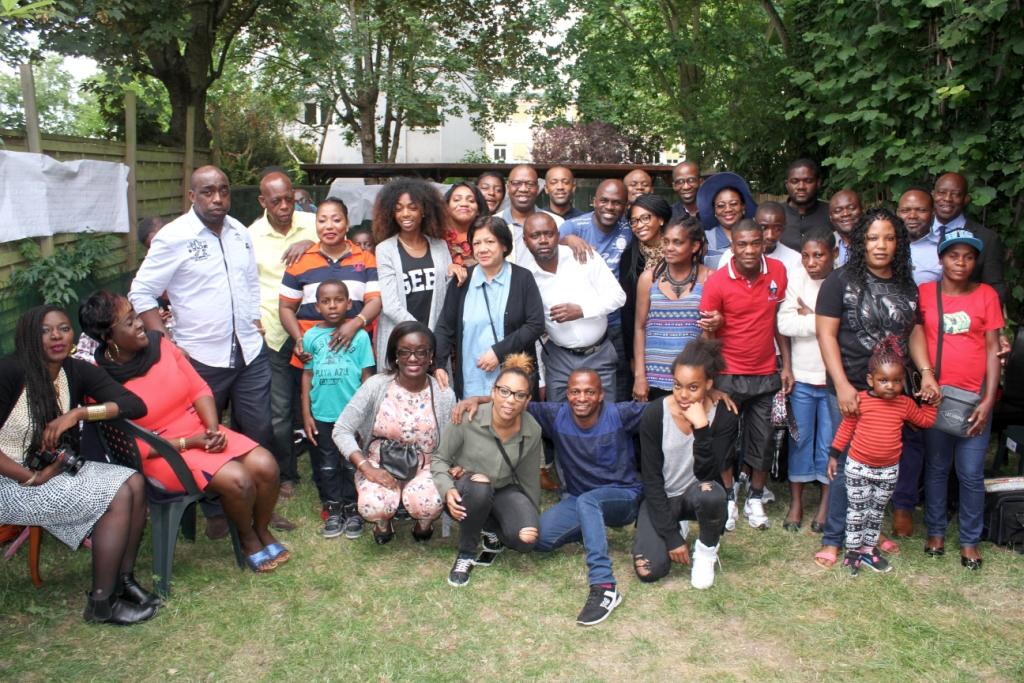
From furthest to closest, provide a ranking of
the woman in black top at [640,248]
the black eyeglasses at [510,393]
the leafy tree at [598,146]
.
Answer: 1. the leafy tree at [598,146]
2. the woman in black top at [640,248]
3. the black eyeglasses at [510,393]

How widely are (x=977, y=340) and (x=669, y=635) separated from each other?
2.17m

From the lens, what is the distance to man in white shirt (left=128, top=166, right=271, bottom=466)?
4.54 meters

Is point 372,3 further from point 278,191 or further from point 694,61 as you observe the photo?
point 278,191

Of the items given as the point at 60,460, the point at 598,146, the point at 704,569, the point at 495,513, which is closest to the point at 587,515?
the point at 495,513

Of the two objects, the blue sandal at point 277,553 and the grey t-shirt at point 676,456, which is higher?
the grey t-shirt at point 676,456

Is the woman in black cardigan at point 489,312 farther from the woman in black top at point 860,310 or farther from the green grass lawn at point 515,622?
the woman in black top at point 860,310

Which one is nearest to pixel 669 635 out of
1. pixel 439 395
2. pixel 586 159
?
pixel 439 395

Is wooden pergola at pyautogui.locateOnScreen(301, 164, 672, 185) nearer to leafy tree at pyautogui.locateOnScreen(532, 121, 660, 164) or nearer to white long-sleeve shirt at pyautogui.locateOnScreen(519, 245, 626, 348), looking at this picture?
white long-sleeve shirt at pyautogui.locateOnScreen(519, 245, 626, 348)

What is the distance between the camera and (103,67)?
30.1 feet

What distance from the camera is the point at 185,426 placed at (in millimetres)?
4355

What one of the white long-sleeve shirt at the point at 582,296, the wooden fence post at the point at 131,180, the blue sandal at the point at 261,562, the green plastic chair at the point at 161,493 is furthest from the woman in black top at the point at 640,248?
the wooden fence post at the point at 131,180

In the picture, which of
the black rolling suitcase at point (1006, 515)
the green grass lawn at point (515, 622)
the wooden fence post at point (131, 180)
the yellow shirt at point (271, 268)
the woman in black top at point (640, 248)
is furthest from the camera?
the wooden fence post at point (131, 180)

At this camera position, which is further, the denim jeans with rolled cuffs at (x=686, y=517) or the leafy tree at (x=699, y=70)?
the leafy tree at (x=699, y=70)

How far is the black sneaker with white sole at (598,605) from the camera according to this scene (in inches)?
153
